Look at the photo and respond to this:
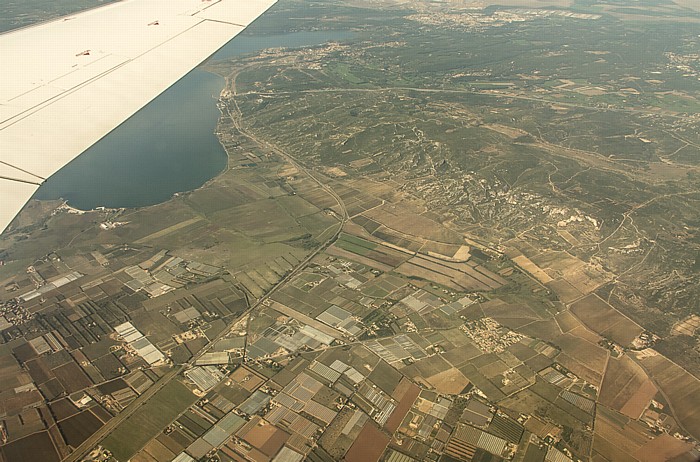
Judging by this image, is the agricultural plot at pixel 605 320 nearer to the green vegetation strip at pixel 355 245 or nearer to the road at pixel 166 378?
the green vegetation strip at pixel 355 245

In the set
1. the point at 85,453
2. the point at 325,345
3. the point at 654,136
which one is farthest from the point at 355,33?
the point at 85,453

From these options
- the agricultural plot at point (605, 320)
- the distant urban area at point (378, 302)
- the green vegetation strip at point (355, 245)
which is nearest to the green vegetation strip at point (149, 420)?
the distant urban area at point (378, 302)

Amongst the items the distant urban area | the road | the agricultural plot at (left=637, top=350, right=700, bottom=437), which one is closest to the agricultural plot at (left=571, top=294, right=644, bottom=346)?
the distant urban area

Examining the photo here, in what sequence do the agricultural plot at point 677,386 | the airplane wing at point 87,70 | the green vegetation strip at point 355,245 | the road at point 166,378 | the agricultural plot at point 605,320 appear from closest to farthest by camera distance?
1. the airplane wing at point 87,70
2. the road at point 166,378
3. the agricultural plot at point 677,386
4. the agricultural plot at point 605,320
5. the green vegetation strip at point 355,245

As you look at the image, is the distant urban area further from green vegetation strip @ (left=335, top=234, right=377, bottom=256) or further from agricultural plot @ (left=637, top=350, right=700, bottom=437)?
green vegetation strip @ (left=335, top=234, right=377, bottom=256)

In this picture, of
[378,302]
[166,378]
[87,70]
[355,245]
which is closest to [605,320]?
[378,302]

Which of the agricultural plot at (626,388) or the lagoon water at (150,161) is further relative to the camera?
the lagoon water at (150,161)

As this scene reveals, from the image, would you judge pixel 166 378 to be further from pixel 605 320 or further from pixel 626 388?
pixel 605 320

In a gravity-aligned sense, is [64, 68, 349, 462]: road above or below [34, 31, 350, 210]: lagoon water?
above
